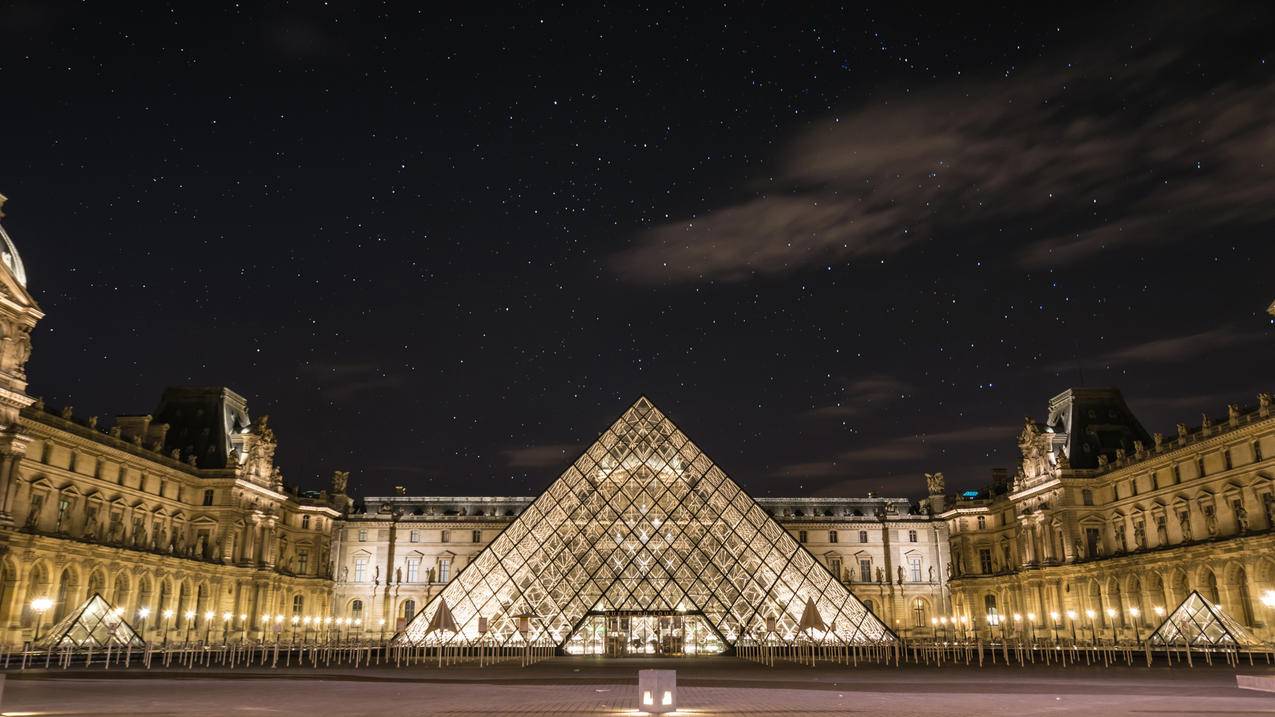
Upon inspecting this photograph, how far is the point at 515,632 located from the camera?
32.0 metres

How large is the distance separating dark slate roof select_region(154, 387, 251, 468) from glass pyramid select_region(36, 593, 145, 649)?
43.9ft

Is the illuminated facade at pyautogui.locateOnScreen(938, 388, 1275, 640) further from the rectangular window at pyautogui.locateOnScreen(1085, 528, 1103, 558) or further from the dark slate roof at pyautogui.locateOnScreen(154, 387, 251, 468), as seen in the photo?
the dark slate roof at pyautogui.locateOnScreen(154, 387, 251, 468)

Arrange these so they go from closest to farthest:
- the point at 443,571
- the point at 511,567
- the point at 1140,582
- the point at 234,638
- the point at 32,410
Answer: the point at 32,410 < the point at 511,567 < the point at 1140,582 < the point at 234,638 < the point at 443,571

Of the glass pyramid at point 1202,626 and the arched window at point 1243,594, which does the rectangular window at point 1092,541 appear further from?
the glass pyramid at point 1202,626

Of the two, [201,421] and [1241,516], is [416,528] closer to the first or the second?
[201,421]

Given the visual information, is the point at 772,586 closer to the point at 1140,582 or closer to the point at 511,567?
the point at 511,567

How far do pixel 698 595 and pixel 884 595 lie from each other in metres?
28.3

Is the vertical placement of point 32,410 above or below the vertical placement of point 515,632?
above

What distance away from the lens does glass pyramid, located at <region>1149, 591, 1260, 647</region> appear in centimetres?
2764

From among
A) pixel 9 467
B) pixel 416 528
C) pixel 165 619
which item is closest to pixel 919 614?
pixel 416 528

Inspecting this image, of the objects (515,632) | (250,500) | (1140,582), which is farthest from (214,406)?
(1140,582)

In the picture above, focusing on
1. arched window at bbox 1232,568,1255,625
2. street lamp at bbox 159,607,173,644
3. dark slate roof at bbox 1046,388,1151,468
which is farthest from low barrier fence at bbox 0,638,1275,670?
dark slate roof at bbox 1046,388,1151,468

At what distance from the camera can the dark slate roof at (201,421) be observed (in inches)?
1732

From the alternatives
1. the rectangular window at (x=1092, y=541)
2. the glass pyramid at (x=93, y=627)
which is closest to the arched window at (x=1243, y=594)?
the rectangular window at (x=1092, y=541)
